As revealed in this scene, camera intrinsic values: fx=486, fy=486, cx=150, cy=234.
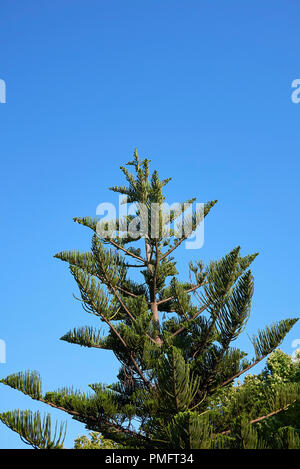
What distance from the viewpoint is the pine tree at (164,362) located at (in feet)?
16.3

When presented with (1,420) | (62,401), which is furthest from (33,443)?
(62,401)

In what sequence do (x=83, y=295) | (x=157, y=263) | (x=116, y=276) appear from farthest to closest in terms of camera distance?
(x=157, y=263), (x=116, y=276), (x=83, y=295)

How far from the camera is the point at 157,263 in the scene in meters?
8.00

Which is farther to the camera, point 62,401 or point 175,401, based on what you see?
point 62,401

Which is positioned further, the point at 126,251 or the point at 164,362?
the point at 126,251

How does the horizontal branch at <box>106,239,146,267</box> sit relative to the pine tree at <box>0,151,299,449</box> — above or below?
above

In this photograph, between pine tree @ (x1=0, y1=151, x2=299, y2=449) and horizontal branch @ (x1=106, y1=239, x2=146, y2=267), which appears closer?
pine tree @ (x1=0, y1=151, x2=299, y2=449)

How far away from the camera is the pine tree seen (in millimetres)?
4961

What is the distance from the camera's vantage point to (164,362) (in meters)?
5.07

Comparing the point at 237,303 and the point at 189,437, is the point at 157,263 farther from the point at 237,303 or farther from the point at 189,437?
the point at 189,437

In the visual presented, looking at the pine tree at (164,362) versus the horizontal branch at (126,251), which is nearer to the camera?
the pine tree at (164,362)

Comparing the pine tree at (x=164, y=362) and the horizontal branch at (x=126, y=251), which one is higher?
the horizontal branch at (x=126, y=251)
